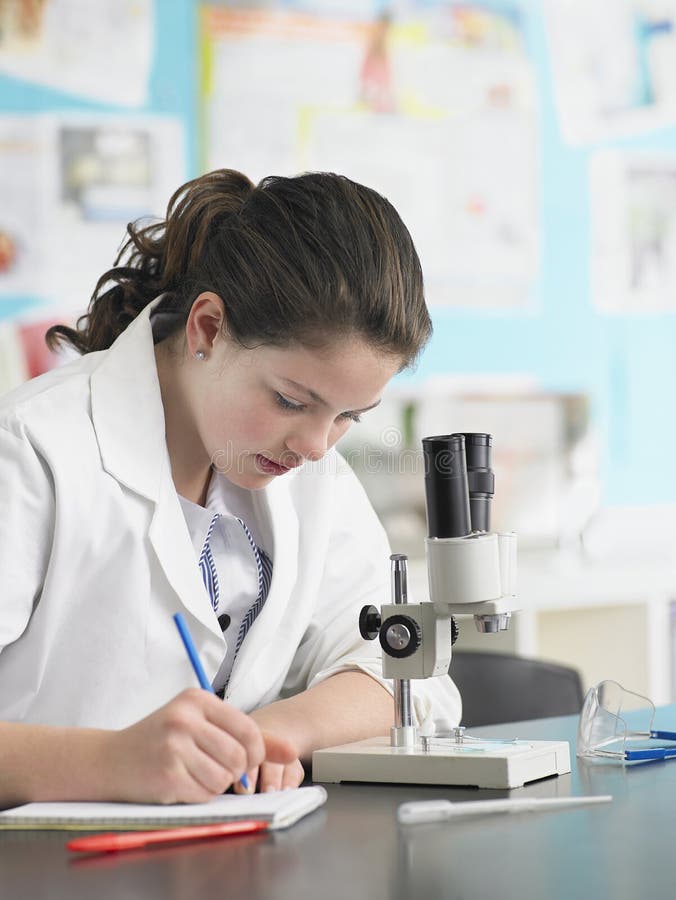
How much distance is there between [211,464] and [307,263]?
0.33m

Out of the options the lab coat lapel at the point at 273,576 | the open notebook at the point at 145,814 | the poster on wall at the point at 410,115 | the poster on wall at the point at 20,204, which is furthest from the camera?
the poster on wall at the point at 410,115

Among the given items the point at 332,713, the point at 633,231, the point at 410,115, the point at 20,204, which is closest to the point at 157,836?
the point at 332,713

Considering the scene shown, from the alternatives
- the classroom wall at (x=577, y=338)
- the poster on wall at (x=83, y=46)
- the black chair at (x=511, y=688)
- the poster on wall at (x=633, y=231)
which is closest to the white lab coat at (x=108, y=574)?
the black chair at (x=511, y=688)

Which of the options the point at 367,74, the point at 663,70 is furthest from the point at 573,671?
the point at 663,70

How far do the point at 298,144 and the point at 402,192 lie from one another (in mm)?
306

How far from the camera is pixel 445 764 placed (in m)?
1.12

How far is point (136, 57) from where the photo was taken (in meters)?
2.75

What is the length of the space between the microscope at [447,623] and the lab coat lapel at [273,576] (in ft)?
0.78

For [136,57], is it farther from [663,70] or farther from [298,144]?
[663,70]

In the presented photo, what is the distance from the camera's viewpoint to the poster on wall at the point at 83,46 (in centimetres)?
261

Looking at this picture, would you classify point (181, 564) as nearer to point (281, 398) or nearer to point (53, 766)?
point (281, 398)

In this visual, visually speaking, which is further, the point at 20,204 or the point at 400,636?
the point at 20,204

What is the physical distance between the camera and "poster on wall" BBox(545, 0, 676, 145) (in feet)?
10.9

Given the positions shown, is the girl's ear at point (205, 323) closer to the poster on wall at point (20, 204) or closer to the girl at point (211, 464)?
the girl at point (211, 464)
